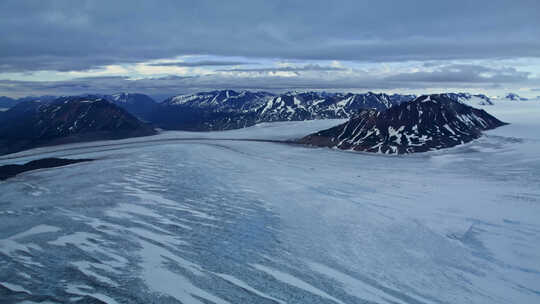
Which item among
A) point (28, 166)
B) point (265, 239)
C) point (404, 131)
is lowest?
point (28, 166)

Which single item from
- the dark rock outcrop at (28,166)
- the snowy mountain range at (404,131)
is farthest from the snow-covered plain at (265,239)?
the snowy mountain range at (404,131)

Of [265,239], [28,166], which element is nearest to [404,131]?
[265,239]

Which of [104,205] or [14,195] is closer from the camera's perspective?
[104,205]

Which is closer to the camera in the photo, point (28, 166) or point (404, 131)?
point (28, 166)

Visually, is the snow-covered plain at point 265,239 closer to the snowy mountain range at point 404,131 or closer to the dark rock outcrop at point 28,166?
the dark rock outcrop at point 28,166

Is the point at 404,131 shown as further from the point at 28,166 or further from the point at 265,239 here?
the point at 28,166

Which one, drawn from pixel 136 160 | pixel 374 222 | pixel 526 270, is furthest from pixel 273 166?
pixel 526 270

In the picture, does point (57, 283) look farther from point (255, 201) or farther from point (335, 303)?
point (255, 201)
